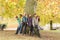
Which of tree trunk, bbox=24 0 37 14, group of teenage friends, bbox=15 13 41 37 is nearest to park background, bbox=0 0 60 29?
tree trunk, bbox=24 0 37 14

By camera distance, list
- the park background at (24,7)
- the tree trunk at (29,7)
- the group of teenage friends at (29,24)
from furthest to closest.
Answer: the park background at (24,7) < the tree trunk at (29,7) < the group of teenage friends at (29,24)

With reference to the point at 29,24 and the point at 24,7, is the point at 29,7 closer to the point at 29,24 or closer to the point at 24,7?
the point at 29,24

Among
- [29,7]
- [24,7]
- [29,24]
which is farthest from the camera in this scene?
[24,7]

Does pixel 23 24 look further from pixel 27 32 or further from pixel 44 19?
pixel 44 19

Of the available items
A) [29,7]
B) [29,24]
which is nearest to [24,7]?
[29,7]

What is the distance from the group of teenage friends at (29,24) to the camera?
15633 millimetres

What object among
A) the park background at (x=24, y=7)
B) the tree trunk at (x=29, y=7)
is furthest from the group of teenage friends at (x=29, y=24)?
the park background at (x=24, y=7)

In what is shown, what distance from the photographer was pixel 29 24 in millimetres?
15852

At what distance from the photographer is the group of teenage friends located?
15.6 meters

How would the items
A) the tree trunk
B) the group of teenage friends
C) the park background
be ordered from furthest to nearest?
the park background, the tree trunk, the group of teenage friends

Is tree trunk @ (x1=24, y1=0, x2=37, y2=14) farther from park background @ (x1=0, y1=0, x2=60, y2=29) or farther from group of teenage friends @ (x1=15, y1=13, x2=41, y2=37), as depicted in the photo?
group of teenage friends @ (x1=15, y1=13, x2=41, y2=37)

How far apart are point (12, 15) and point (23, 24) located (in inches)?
280

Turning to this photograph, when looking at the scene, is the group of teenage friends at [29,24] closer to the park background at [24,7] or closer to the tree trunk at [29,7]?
the tree trunk at [29,7]

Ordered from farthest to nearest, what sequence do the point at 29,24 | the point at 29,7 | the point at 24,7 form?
the point at 24,7, the point at 29,7, the point at 29,24
